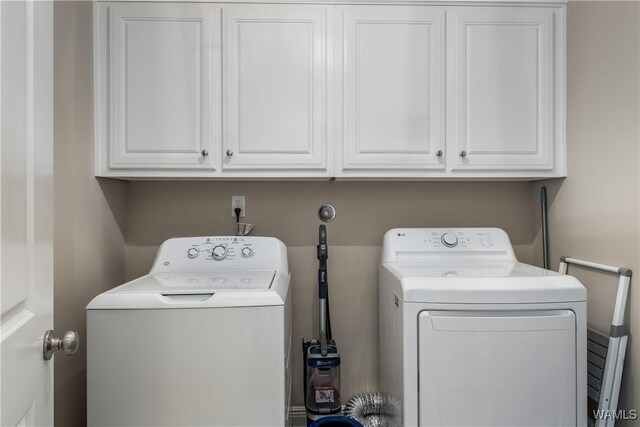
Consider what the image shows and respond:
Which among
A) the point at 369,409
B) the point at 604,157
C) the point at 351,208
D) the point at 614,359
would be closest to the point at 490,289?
the point at 614,359

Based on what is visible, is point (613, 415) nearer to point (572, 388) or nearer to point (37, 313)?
point (572, 388)

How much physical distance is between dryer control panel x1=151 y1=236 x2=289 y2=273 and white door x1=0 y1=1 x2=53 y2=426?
35.4 inches

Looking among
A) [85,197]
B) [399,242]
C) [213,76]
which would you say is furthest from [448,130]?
[85,197]

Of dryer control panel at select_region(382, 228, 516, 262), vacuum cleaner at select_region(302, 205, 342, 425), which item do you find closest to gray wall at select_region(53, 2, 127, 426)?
vacuum cleaner at select_region(302, 205, 342, 425)

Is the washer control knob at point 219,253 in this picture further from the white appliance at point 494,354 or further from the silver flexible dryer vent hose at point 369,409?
the silver flexible dryer vent hose at point 369,409

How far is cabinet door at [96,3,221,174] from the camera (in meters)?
1.65

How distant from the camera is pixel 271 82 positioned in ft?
5.50

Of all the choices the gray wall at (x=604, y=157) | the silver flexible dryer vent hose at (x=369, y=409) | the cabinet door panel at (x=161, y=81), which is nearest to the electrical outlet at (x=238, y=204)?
the cabinet door panel at (x=161, y=81)

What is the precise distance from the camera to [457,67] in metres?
1.70

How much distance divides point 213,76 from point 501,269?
4.81ft

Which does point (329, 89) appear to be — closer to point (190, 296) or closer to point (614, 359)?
point (190, 296)

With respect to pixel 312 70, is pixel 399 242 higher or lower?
lower

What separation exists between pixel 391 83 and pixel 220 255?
1079 mm

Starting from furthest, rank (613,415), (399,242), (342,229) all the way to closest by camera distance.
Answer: (342,229), (399,242), (613,415)
